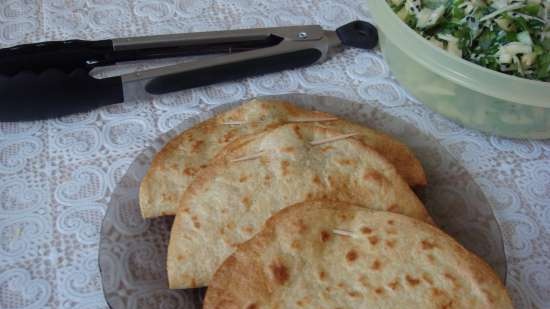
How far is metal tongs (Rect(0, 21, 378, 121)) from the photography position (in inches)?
53.4

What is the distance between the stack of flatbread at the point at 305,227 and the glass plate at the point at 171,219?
5cm

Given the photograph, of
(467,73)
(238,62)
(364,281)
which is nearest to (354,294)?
Result: (364,281)

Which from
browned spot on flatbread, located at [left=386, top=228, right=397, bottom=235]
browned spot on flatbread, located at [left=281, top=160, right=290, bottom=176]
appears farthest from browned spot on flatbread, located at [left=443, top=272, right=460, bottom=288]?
browned spot on flatbread, located at [left=281, top=160, right=290, bottom=176]

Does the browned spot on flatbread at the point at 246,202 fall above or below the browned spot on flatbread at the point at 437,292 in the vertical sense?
above

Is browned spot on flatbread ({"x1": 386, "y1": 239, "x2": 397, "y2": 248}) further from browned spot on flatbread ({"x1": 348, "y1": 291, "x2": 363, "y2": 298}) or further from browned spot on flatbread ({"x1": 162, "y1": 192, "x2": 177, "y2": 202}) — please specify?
browned spot on flatbread ({"x1": 162, "y1": 192, "x2": 177, "y2": 202})

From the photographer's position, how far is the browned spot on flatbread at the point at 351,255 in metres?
0.96

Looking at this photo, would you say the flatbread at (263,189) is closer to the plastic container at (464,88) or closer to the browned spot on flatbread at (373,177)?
the browned spot on flatbread at (373,177)

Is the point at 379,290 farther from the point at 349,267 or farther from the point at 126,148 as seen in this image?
the point at 126,148

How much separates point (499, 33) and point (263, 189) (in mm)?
747

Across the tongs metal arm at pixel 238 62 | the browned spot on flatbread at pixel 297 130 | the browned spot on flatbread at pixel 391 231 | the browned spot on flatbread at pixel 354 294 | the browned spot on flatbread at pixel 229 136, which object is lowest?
the browned spot on flatbread at pixel 354 294

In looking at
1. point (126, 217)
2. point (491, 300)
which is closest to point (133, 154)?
point (126, 217)

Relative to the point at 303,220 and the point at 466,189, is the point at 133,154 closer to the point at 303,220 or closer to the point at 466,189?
the point at 303,220

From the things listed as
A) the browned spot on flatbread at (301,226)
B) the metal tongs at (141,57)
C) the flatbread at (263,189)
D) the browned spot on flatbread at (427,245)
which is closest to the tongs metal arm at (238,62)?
the metal tongs at (141,57)

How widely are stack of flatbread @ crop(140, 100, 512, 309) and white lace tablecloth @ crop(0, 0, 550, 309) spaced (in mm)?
229
